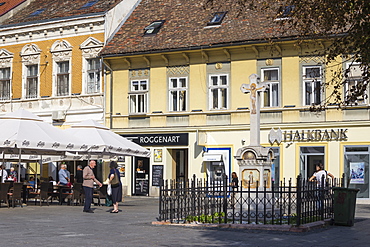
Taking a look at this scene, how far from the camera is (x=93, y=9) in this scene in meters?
34.2

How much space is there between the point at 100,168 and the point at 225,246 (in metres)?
22.1

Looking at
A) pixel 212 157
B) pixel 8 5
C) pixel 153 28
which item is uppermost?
pixel 8 5

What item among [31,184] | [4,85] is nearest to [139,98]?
[31,184]

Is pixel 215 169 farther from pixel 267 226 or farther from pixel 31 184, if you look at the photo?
pixel 267 226

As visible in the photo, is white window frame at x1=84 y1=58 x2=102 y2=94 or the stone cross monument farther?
white window frame at x1=84 y1=58 x2=102 y2=94

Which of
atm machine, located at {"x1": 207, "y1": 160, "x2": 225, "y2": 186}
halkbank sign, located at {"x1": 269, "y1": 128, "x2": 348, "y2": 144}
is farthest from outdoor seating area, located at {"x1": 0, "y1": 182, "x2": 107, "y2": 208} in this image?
halkbank sign, located at {"x1": 269, "y1": 128, "x2": 348, "y2": 144}

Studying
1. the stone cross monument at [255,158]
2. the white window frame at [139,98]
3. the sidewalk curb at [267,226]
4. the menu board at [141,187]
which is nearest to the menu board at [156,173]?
the menu board at [141,187]

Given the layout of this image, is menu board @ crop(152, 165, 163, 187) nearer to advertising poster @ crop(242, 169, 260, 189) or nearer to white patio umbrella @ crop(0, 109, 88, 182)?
white patio umbrella @ crop(0, 109, 88, 182)

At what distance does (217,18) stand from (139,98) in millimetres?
5376

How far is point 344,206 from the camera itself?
16359 mm

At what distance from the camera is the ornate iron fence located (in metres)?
15.4

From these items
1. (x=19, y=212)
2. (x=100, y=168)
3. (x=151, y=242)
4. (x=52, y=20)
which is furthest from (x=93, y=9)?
(x=151, y=242)

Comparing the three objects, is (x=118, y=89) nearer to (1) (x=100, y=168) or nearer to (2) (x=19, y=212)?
(1) (x=100, y=168)

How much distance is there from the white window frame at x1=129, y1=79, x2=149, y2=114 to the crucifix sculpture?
1351 cm
